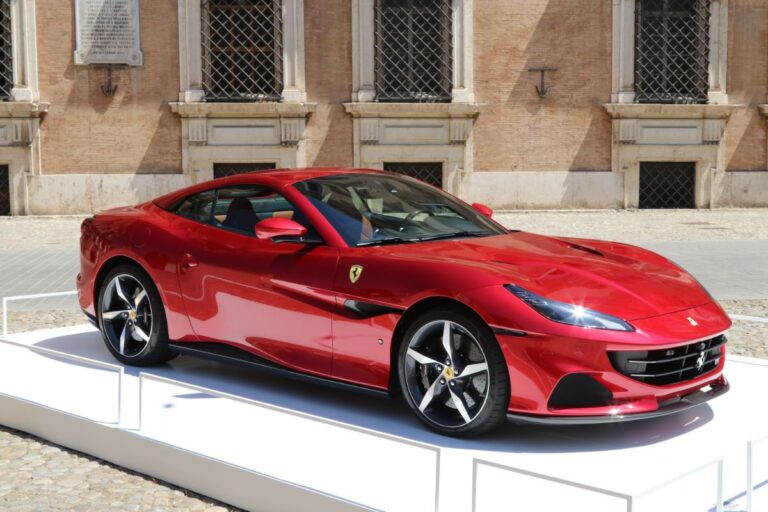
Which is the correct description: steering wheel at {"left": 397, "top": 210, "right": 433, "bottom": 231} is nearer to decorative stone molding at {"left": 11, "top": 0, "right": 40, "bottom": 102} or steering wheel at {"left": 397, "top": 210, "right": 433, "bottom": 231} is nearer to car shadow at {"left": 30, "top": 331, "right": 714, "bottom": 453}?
car shadow at {"left": 30, "top": 331, "right": 714, "bottom": 453}

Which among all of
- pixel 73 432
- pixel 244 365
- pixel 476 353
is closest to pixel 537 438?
pixel 476 353

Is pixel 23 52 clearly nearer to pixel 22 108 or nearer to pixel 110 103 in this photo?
pixel 22 108

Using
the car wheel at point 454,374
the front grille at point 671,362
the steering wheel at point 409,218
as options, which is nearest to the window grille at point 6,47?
the steering wheel at point 409,218

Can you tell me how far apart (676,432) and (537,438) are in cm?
63

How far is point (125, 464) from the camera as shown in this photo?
15.3 ft

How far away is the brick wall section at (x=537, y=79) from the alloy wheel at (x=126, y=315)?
1681 centimetres

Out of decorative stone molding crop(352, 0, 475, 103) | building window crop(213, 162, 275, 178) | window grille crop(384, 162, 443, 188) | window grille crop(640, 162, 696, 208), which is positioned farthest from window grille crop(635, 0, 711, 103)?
building window crop(213, 162, 275, 178)

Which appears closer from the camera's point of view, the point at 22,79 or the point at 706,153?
the point at 22,79

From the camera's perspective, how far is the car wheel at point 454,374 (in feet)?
14.2

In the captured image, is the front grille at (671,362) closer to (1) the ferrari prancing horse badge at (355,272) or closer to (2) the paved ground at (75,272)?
(1) the ferrari prancing horse badge at (355,272)

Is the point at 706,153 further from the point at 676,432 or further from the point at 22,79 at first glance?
the point at 676,432

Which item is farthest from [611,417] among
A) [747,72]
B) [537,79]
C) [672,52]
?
[747,72]

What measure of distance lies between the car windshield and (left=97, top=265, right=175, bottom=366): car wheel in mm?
1148

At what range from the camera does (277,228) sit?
16.6 feet
